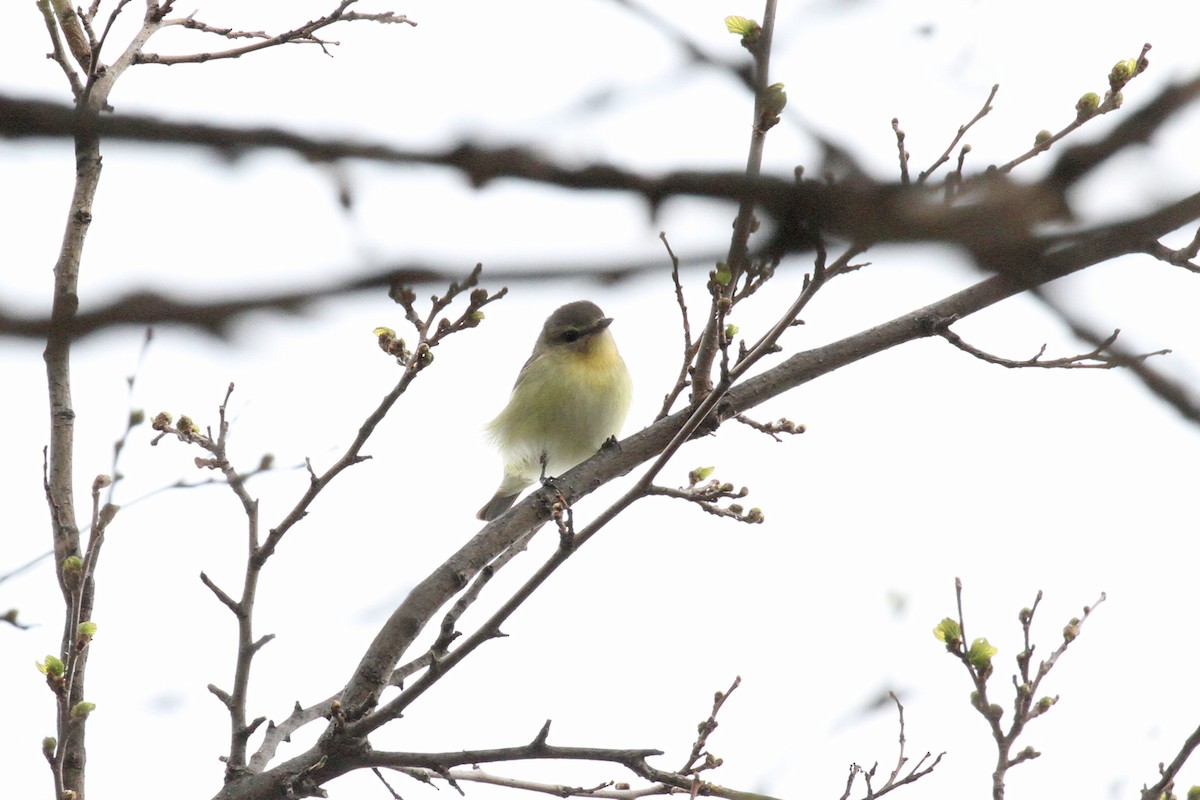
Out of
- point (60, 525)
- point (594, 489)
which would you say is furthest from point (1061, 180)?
point (60, 525)

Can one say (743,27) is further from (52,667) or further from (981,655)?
(52,667)

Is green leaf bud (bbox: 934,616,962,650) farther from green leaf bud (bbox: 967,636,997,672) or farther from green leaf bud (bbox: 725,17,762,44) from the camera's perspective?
green leaf bud (bbox: 725,17,762,44)

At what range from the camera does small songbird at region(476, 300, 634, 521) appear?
759cm

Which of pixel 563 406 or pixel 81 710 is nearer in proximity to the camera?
pixel 81 710

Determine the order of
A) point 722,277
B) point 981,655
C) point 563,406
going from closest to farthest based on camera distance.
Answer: point 722,277
point 981,655
point 563,406

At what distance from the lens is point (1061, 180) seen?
3.43 ft

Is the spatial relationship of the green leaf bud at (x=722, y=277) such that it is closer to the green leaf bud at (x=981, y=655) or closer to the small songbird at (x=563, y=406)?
the green leaf bud at (x=981, y=655)

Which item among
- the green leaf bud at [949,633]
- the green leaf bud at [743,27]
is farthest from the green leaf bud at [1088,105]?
the green leaf bud at [949,633]

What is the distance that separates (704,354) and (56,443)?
2.50 metres

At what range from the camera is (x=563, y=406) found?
758 centimetres

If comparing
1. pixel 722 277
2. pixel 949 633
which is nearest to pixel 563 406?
Answer: pixel 949 633

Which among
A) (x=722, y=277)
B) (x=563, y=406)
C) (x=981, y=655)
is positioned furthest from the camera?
(x=563, y=406)

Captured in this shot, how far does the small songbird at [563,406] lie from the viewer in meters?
7.59

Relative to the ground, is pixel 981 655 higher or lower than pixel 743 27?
lower
